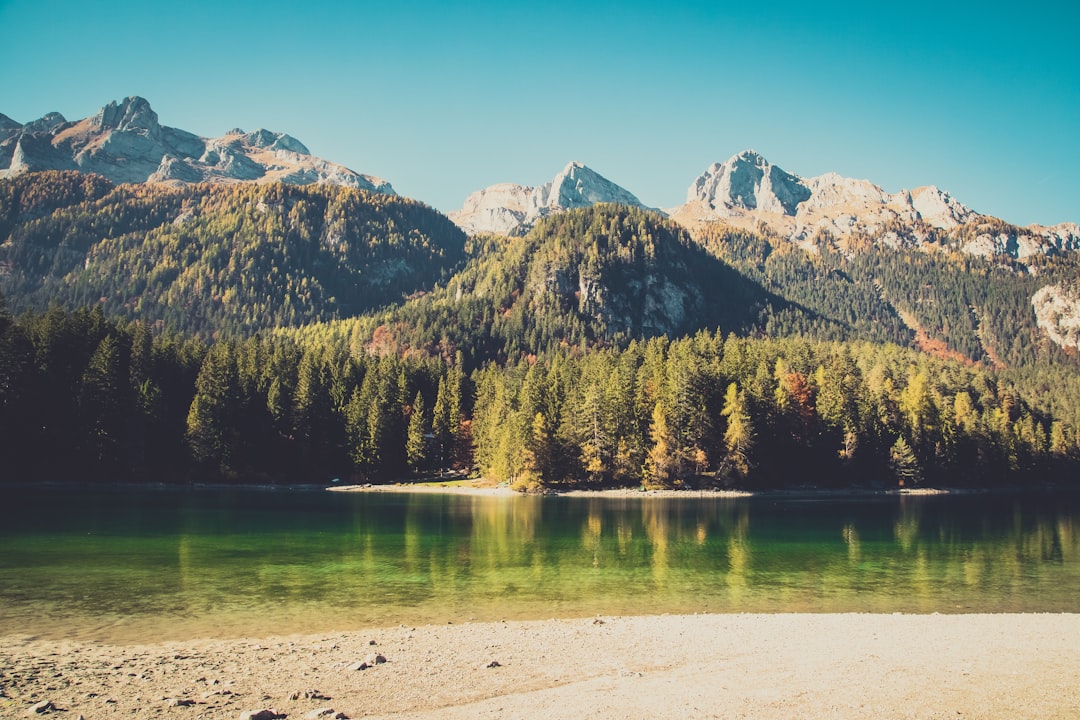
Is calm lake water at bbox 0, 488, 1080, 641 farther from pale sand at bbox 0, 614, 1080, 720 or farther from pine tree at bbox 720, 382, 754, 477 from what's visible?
pine tree at bbox 720, 382, 754, 477

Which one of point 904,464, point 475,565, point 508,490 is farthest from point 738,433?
point 475,565

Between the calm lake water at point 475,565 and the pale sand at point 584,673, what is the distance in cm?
355

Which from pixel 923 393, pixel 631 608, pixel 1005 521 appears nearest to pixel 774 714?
pixel 631 608

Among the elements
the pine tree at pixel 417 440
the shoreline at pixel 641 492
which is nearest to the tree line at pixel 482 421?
the pine tree at pixel 417 440

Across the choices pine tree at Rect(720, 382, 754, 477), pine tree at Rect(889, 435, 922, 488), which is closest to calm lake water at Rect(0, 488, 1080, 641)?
pine tree at Rect(720, 382, 754, 477)

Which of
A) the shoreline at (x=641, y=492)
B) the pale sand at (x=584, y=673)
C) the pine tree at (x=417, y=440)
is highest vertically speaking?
A: the pine tree at (x=417, y=440)

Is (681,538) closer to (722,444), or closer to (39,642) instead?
(39,642)

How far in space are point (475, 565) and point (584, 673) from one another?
20082 mm

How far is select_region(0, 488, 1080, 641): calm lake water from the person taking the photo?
2592 centimetres

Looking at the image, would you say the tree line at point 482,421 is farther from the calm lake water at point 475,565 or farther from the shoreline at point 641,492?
the calm lake water at point 475,565

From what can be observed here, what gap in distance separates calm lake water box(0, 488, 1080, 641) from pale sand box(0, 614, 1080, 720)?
11.6ft

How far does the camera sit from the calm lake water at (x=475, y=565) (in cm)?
2592

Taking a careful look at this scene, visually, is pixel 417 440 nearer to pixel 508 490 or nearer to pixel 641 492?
pixel 508 490

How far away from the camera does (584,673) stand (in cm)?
1756
